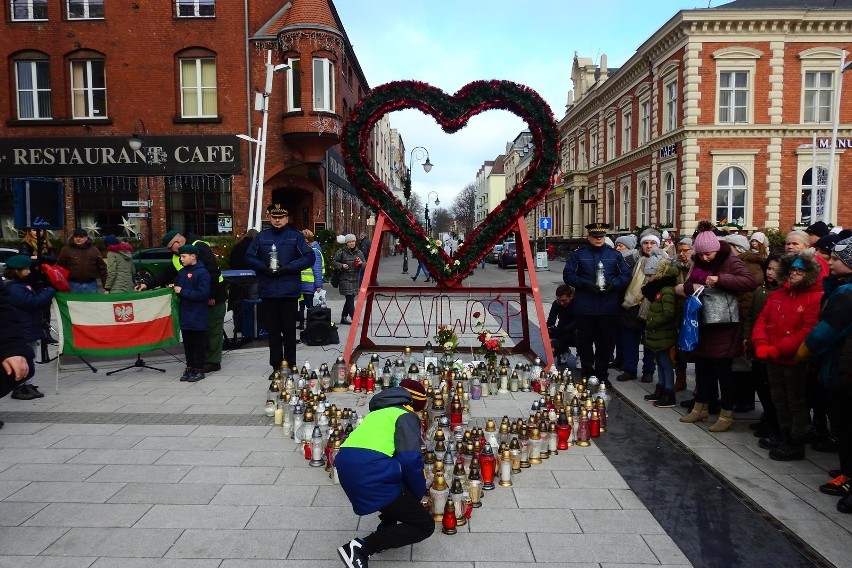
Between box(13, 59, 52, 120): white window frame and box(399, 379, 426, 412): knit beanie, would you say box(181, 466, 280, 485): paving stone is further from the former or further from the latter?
box(13, 59, 52, 120): white window frame

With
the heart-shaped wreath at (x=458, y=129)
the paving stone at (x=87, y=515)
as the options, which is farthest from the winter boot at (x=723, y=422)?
the paving stone at (x=87, y=515)

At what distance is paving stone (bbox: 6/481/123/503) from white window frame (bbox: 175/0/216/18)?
2480 cm

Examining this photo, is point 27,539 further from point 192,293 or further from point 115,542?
point 192,293

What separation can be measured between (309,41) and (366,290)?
1965cm

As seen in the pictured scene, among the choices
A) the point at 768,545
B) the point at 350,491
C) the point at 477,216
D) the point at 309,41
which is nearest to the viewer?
the point at 350,491

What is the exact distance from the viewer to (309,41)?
24828 mm

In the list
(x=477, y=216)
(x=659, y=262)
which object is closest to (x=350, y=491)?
(x=659, y=262)

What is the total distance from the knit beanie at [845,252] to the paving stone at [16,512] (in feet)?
20.0

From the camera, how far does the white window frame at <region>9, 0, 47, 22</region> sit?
2528 cm

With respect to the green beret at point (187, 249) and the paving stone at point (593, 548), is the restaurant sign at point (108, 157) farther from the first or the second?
the paving stone at point (593, 548)

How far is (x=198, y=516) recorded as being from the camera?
4.18m

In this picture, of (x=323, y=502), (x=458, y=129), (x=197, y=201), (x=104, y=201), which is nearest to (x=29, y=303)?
(x=323, y=502)

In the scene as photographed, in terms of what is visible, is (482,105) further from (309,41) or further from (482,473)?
(309,41)

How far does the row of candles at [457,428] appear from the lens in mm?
4395
